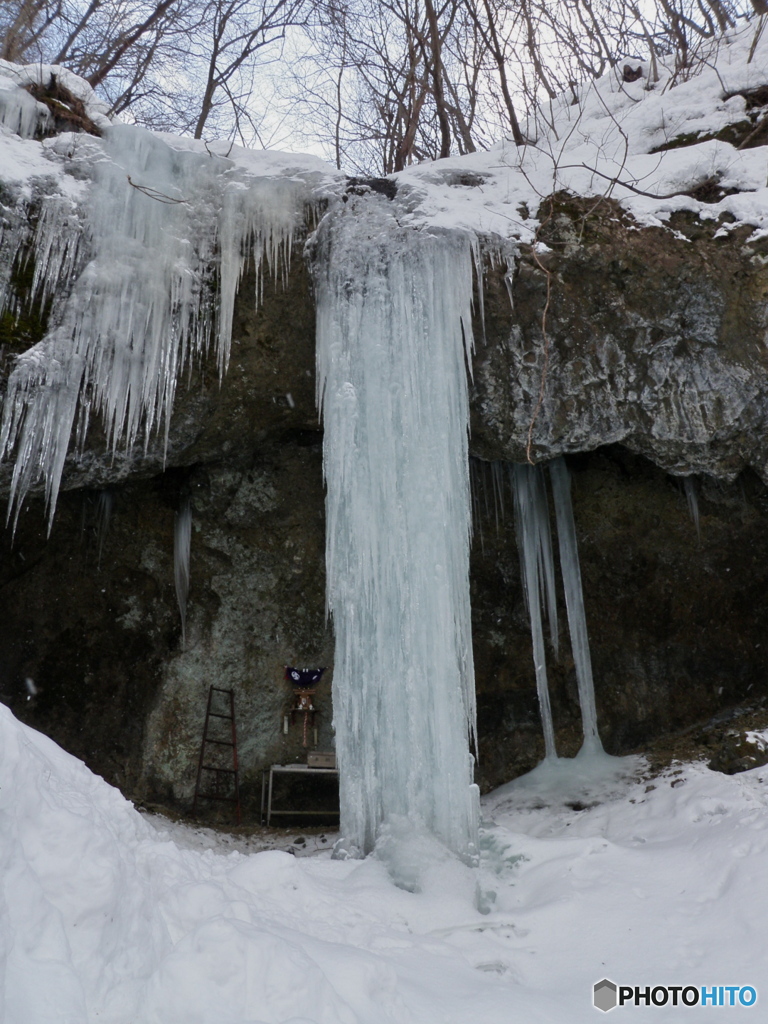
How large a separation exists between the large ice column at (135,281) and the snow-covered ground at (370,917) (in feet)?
8.27

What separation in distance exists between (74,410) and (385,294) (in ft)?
6.76

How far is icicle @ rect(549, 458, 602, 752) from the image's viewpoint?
662 centimetres

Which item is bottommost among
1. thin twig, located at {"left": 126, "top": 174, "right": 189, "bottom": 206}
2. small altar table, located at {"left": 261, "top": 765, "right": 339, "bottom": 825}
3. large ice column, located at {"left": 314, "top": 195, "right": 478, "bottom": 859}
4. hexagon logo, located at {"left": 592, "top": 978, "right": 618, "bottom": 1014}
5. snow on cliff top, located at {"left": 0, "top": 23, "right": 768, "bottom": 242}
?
hexagon logo, located at {"left": 592, "top": 978, "right": 618, "bottom": 1014}

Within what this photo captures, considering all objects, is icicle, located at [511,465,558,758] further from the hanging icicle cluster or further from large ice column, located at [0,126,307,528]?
large ice column, located at [0,126,307,528]

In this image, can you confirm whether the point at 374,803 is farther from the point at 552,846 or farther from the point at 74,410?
the point at 74,410

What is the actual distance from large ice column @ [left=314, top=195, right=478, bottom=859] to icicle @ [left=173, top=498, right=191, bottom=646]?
97.7 inches

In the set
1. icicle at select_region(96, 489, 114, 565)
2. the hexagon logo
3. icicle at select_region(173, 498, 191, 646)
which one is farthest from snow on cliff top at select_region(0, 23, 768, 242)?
the hexagon logo

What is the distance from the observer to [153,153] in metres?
5.25

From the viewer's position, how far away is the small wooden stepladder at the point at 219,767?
702cm

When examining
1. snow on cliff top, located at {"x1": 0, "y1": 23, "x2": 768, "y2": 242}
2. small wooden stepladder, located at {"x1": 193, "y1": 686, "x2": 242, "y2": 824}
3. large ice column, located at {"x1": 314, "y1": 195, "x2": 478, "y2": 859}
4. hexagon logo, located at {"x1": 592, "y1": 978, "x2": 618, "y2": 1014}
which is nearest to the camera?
hexagon logo, located at {"x1": 592, "y1": 978, "x2": 618, "y2": 1014}

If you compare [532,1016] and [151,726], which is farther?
[151,726]

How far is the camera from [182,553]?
7246 millimetres

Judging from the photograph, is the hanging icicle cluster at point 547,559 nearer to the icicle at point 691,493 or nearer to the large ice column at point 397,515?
the icicle at point 691,493

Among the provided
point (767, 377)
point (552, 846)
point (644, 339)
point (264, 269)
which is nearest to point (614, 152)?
point (644, 339)
